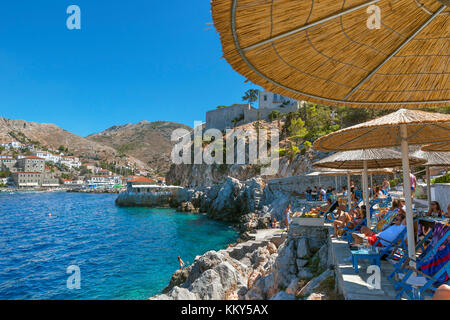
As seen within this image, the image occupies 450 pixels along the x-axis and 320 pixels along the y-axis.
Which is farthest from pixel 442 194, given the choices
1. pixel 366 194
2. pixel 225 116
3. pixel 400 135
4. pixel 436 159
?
pixel 225 116

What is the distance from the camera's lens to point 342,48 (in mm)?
2854

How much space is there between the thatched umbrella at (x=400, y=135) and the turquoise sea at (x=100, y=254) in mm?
10300

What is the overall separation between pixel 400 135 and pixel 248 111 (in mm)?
58692

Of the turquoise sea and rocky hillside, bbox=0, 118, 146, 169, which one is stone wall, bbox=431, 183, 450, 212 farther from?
rocky hillside, bbox=0, 118, 146, 169

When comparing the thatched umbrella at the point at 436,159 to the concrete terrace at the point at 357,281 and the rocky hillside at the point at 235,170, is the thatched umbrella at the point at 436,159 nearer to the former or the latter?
the concrete terrace at the point at 357,281

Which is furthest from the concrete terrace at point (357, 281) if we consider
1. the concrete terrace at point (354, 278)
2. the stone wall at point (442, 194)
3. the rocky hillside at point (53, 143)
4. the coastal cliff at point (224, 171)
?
the rocky hillside at point (53, 143)

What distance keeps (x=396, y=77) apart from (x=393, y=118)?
0.83 m

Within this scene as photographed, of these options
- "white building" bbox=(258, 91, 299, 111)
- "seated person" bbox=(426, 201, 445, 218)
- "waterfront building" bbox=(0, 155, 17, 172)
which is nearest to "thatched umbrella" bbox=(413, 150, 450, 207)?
"seated person" bbox=(426, 201, 445, 218)

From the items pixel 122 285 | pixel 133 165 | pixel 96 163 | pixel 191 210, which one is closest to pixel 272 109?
pixel 191 210

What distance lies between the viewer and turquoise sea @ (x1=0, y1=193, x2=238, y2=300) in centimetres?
1298

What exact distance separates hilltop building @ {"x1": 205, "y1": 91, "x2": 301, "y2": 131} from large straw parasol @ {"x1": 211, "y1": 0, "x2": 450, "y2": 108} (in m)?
53.9
